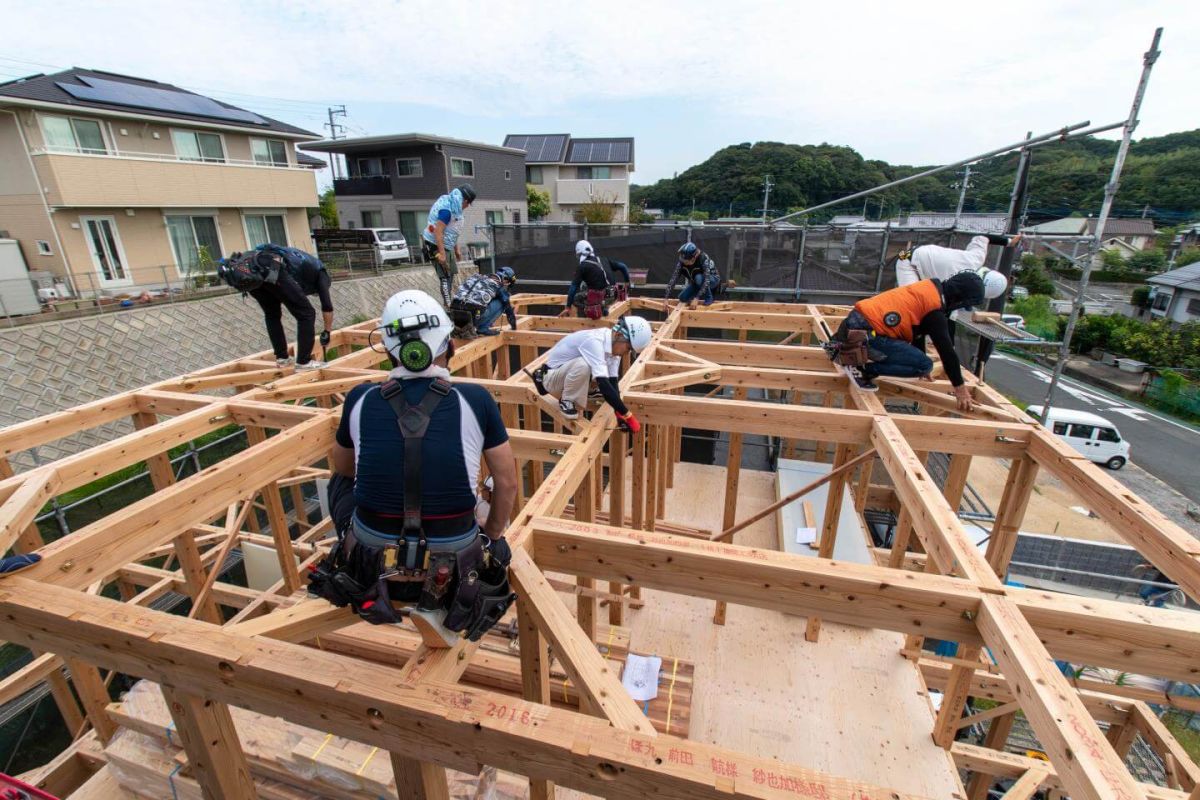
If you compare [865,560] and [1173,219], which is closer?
[865,560]

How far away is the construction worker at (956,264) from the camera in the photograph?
15.1ft

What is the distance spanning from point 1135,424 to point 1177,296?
14096 mm

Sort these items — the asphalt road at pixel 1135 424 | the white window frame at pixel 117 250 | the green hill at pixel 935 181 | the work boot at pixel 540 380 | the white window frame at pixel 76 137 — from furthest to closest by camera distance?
1. the green hill at pixel 935 181
2. the asphalt road at pixel 1135 424
3. the white window frame at pixel 117 250
4. the white window frame at pixel 76 137
5. the work boot at pixel 540 380

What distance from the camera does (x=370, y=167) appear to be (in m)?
25.3

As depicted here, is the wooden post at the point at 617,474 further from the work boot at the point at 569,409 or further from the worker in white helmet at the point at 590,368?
the work boot at the point at 569,409

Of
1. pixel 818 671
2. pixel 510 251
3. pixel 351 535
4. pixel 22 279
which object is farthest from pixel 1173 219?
pixel 22 279

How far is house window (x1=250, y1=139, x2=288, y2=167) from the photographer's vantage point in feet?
57.4

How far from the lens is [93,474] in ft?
11.5

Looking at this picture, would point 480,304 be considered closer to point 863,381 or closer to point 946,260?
point 863,381

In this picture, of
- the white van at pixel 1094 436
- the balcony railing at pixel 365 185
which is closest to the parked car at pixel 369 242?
the balcony railing at pixel 365 185

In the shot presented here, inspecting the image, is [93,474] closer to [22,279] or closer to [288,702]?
[288,702]

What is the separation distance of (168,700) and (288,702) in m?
0.74

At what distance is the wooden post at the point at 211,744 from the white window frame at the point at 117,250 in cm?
1608

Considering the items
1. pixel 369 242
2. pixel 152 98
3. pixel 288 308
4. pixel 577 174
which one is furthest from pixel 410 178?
pixel 288 308
